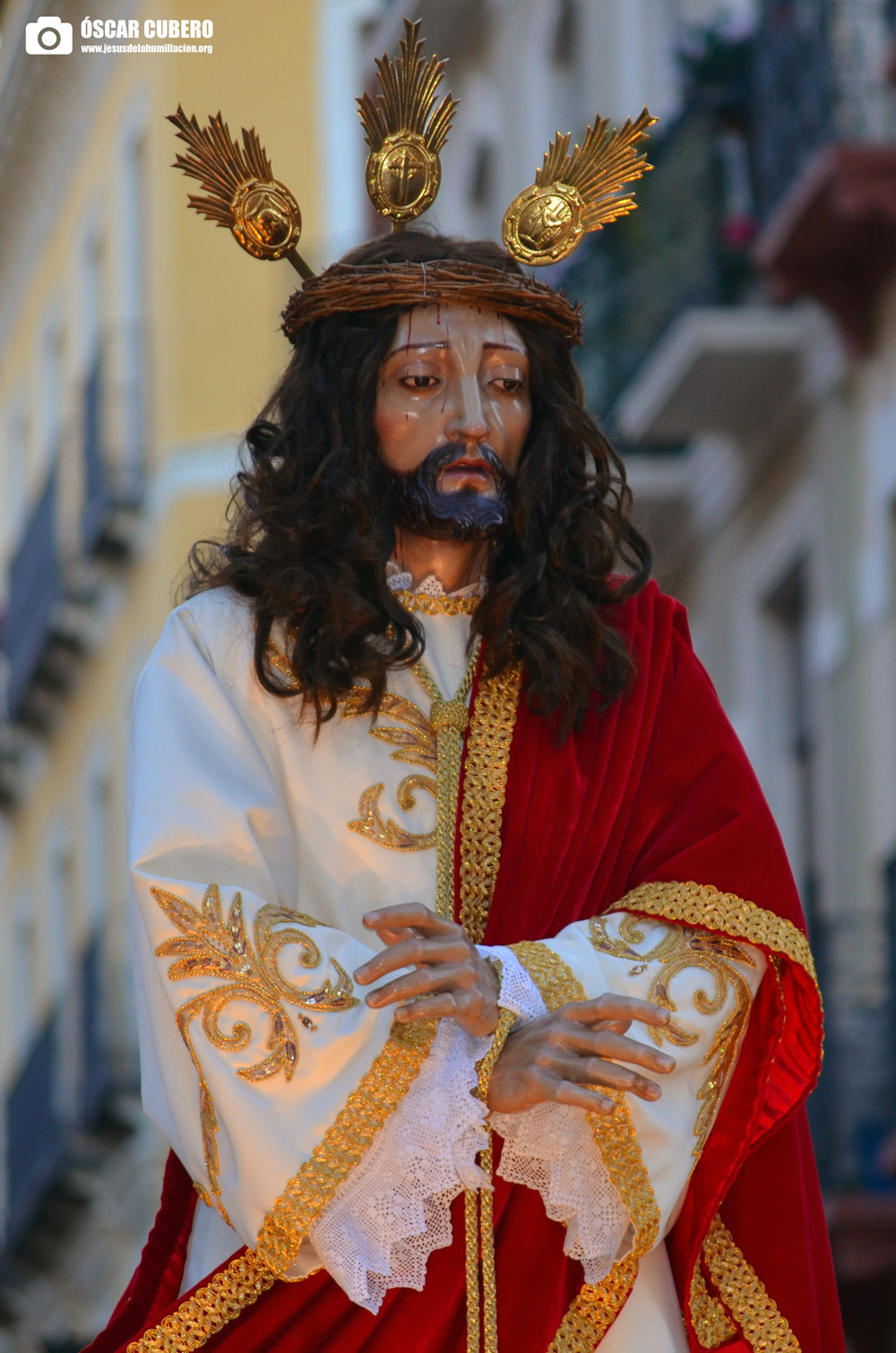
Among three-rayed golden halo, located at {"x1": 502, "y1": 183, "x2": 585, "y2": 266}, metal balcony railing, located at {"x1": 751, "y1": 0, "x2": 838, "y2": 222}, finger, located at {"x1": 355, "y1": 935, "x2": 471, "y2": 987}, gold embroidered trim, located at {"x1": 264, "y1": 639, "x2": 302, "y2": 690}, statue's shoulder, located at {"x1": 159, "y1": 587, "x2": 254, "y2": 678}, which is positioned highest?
metal balcony railing, located at {"x1": 751, "y1": 0, "x2": 838, "y2": 222}

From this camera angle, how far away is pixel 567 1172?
417 centimetres

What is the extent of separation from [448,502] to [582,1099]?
998 millimetres

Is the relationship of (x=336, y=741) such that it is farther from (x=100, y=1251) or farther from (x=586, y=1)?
(x=100, y=1251)

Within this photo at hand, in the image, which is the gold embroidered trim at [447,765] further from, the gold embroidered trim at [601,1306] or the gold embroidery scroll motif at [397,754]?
the gold embroidered trim at [601,1306]

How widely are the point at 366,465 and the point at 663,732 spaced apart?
2.01 feet

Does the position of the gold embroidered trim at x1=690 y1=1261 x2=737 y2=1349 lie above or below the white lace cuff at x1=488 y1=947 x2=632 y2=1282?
below

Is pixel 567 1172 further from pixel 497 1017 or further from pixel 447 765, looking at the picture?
pixel 447 765

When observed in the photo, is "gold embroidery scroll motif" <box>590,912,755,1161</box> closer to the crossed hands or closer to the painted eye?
the crossed hands

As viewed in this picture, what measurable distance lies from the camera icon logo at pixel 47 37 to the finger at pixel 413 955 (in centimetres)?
1909

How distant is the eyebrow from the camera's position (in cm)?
470

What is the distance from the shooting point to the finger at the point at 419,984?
4.09 metres

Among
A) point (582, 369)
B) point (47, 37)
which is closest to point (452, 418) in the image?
point (582, 369)

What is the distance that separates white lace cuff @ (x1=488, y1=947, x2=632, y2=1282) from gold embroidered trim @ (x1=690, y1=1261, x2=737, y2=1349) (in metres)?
0.19

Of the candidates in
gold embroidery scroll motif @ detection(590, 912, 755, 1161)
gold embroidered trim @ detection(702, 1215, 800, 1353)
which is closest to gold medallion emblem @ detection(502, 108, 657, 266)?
gold embroidery scroll motif @ detection(590, 912, 755, 1161)
